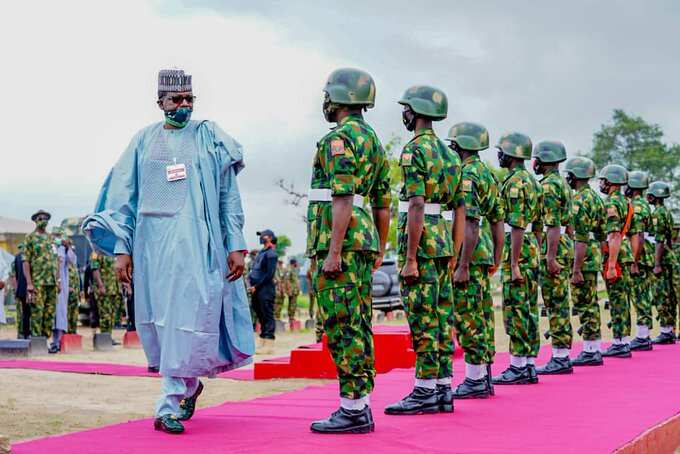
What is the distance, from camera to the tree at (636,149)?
60.1 meters

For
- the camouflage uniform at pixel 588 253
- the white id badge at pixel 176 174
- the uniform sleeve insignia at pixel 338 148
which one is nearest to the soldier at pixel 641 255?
the camouflage uniform at pixel 588 253

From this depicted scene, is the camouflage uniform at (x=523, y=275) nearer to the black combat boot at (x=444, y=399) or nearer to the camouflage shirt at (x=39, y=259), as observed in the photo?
the black combat boot at (x=444, y=399)

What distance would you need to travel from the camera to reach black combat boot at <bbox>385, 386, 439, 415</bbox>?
20.7ft

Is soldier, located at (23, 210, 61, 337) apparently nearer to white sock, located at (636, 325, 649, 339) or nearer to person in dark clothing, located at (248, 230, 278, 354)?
person in dark clothing, located at (248, 230, 278, 354)

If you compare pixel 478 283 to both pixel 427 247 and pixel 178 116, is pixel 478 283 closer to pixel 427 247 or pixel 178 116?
pixel 427 247

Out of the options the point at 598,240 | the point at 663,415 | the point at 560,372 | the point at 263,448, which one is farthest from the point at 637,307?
the point at 263,448

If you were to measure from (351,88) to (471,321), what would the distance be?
2.36 metres

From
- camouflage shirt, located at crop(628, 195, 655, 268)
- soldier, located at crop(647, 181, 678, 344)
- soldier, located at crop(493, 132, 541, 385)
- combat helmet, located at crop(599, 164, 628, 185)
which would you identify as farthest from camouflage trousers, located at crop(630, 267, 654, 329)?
soldier, located at crop(493, 132, 541, 385)

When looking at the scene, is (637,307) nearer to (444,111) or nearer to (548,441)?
(444,111)

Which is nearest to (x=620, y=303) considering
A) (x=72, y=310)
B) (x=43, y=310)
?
(x=43, y=310)

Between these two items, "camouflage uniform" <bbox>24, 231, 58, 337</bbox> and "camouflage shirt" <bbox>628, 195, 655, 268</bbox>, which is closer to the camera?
"camouflage shirt" <bbox>628, 195, 655, 268</bbox>

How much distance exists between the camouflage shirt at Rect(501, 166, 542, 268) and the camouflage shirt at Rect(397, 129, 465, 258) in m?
1.88

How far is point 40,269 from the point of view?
15.1 metres

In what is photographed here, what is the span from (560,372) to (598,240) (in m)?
1.74
